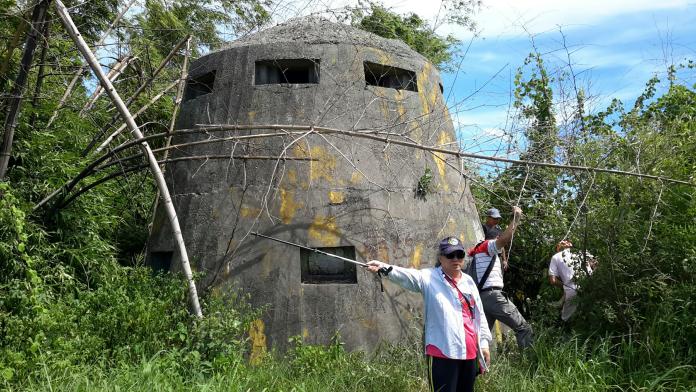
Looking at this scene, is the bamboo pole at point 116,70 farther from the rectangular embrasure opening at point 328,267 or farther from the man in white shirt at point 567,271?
the man in white shirt at point 567,271

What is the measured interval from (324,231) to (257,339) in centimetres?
111

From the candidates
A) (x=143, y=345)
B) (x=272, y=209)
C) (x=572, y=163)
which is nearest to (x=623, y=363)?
(x=572, y=163)

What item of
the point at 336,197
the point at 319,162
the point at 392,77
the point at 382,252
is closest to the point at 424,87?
the point at 392,77

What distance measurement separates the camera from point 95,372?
4.75 meters

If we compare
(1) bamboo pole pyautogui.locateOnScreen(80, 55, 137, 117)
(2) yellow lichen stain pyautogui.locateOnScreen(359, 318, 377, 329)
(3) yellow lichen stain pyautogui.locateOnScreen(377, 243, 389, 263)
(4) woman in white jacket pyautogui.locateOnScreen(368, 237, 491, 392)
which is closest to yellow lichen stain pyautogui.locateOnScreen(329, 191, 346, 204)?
(3) yellow lichen stain pyautogui.locateOnScreen(377, 243, 389, 263)

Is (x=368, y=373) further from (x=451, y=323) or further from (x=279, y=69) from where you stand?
(x=279, y=69)

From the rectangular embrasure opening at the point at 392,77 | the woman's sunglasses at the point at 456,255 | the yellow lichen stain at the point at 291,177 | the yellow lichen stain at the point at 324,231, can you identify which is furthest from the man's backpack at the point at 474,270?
the rectangular embrasure opening at the point at 392,77

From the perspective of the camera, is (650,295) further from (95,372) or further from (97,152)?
(97,152)

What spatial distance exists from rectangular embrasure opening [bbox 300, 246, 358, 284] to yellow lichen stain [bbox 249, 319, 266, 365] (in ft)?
1.80

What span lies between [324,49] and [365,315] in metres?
2.62

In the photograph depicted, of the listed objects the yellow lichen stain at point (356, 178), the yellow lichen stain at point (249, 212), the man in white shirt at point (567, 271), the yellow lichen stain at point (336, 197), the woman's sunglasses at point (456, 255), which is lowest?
the man in white shirt at point (567, 271)

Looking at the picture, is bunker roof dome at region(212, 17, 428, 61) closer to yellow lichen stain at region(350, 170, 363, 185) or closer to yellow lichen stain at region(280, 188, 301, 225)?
yellow lichen stain at region(350, 170, 363, 185)

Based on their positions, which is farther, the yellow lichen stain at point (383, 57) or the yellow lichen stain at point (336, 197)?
the yellow lichen stain at point (383, 57)

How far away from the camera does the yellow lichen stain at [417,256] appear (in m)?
6.18
